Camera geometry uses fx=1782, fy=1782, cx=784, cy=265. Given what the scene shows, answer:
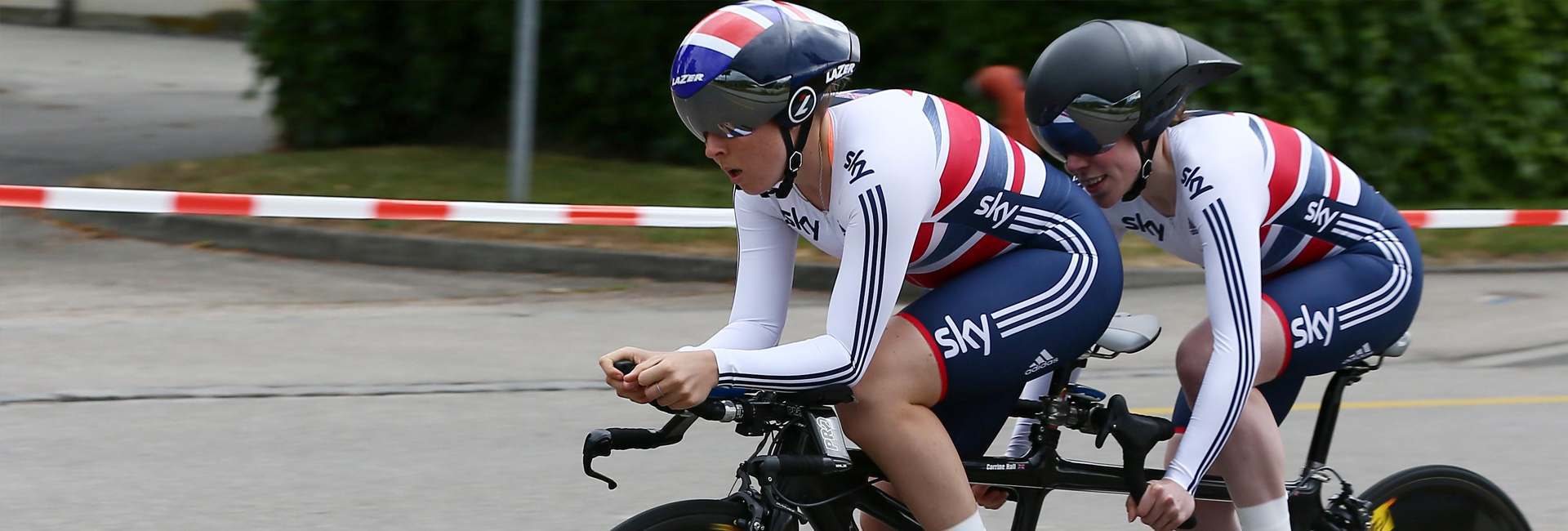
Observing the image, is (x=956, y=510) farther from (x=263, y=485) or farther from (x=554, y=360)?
(x=554, y=360)

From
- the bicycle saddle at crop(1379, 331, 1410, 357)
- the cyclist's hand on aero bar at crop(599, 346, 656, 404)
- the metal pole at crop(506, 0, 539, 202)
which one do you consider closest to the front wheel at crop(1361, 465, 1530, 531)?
the bicycle saddle at crop(1379, 331, 1410, 357)

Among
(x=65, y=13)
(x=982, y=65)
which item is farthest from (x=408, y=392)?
(x=65, y=13)

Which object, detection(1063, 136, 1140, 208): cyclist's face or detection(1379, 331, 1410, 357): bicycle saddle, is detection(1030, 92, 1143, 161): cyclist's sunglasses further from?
detection(1379, 331, 1410, 357): bicycle saddle

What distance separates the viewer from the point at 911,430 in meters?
3.25

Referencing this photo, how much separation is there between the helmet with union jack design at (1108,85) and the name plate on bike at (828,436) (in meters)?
0.71

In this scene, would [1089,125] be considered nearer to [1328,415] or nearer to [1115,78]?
[1115,78]

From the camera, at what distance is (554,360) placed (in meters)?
7.71

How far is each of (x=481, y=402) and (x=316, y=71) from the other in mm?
8129

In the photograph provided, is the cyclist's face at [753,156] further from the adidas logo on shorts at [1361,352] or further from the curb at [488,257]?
the curb at [488,257]

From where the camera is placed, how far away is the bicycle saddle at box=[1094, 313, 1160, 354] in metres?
3.49

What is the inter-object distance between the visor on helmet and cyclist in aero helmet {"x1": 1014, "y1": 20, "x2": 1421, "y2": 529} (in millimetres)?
590

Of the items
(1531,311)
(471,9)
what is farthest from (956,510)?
(471,9)

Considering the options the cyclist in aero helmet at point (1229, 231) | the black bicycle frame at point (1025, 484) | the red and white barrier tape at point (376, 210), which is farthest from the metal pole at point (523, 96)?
the black bicycle frame at point (1025, 484)

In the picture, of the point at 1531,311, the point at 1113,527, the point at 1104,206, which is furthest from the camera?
the point at 1531,311
